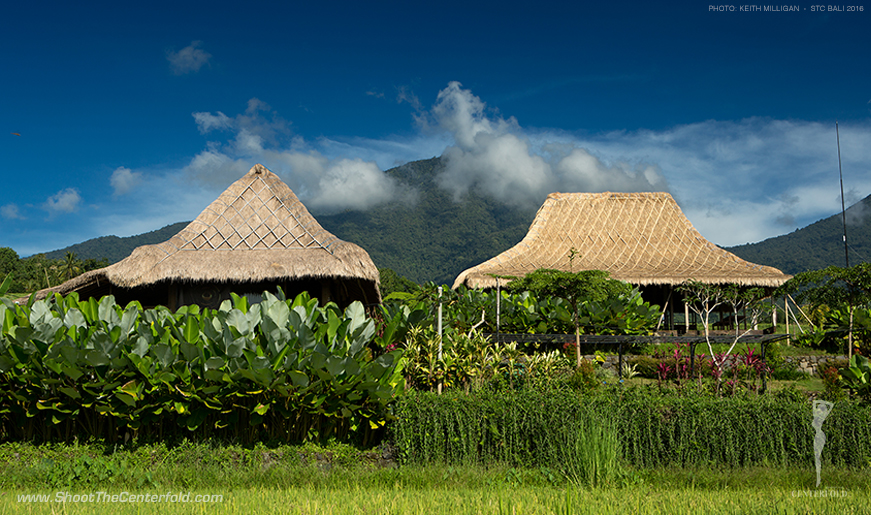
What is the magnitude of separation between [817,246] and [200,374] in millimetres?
88232

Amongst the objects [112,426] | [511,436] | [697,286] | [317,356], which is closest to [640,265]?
[697,286]

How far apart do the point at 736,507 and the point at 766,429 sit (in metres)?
1.56

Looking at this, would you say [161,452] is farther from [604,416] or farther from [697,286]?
[697,286]

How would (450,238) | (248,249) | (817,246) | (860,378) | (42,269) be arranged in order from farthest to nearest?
(450,238)
(817,246)
(42,269)
(248,249)
(860,378)

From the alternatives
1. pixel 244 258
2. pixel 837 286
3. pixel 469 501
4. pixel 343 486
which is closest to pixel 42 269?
pixel 244 258

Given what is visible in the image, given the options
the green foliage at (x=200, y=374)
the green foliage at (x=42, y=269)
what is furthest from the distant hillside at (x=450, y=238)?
the green foliage at (x=200, y=374)

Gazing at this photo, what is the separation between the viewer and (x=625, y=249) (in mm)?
15086

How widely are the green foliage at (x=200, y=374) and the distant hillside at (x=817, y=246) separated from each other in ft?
230

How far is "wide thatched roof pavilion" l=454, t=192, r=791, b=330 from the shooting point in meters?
13.4

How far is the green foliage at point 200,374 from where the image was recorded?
4.36m

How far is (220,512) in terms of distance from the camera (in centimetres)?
305

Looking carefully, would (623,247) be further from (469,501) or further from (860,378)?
(469,501)

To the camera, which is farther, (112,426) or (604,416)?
(112,426)

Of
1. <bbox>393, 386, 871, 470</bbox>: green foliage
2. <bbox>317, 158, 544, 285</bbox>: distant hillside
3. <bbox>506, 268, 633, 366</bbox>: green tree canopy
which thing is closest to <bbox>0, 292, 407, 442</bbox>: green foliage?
<bbox>393, 386, 871, 470</bbox>: green foliage
